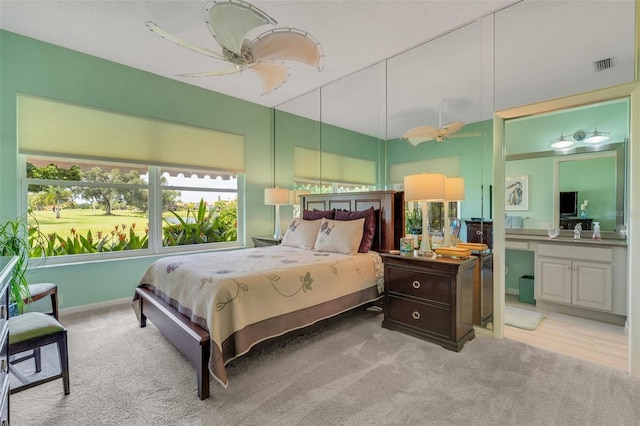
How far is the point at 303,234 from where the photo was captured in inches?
146

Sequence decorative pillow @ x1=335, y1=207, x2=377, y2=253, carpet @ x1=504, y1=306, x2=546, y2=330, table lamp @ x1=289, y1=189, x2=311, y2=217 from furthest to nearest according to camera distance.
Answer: table lamp @ x1=289, y1=189, x2=311, y2=217, decorative pillow @ x1=335, y1=207, x2=377, y2=253, carpet @ x1=504, y1=306, x2=546, y2=330

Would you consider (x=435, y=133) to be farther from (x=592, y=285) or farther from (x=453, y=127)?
(x=592, y=285)

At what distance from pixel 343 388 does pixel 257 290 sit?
91 cm

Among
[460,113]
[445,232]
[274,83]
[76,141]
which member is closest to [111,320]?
[76,141]

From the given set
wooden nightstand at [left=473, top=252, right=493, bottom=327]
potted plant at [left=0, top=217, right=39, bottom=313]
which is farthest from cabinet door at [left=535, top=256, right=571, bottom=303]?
potted plant at [left=0, top=217, right=39, bottom=313]

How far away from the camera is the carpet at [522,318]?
304 centimetres

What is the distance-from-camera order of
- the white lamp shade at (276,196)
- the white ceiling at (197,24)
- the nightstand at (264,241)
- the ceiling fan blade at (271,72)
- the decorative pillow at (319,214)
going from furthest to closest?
the white lamp shade at (276,196) → the nightstand at (264,241) → the decorative pillow at (319,214) → the ceiling fan blade at (271,72) → the white ceiling at (197,24)

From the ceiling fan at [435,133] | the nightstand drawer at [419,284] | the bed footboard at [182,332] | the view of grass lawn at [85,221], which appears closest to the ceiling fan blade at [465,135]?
the ceiling fan at [435,133]

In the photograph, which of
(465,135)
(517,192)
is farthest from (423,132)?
(517,192)

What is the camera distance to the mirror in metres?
2.77

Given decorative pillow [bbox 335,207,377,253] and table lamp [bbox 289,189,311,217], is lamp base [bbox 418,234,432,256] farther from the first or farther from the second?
table lamp [bbox 289,189,311,217]

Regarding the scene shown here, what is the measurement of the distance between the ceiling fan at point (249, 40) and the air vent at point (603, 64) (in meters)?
2.40

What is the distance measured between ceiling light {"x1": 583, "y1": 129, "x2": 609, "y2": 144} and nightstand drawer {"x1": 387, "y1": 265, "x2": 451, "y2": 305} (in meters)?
2.17

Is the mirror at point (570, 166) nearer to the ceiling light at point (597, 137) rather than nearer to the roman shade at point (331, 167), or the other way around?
the ceiling light at point (597, 137)
